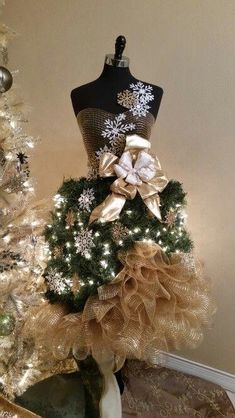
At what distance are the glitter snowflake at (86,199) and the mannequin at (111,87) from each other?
266mm

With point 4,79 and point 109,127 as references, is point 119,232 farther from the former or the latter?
point 4,79

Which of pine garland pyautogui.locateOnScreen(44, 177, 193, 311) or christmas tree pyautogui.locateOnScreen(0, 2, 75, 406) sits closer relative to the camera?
pine garland pyautogui.locateOnScreen(44, 177, 193, 311)

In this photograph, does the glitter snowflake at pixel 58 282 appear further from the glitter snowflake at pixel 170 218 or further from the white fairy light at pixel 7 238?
the glitter snowflake at pixel 170 218

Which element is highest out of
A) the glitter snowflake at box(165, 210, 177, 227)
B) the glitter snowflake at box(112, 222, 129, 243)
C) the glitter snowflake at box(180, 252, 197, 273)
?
the glitter snowflake at box(165, 210, 177, 227)

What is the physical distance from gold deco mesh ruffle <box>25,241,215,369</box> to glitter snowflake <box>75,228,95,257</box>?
4.2 inches

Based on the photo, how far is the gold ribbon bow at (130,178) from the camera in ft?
3.54

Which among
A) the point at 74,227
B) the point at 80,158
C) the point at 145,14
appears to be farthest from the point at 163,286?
the point at 145,14

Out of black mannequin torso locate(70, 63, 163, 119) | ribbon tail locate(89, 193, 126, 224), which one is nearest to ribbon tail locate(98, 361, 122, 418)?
ribbon tail locate(89, 193, 126, 224)

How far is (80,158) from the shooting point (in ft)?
5.72

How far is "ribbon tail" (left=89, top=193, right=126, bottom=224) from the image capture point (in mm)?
1072

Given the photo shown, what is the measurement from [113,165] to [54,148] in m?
0.75

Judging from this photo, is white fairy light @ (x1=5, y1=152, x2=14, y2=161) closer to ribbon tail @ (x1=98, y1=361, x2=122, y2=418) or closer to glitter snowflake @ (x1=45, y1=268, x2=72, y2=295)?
glitter snowflake @ (x1=45, y1=268, x2=72, y2=295)

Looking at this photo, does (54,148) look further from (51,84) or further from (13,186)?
(13,186)

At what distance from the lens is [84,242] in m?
1.12
